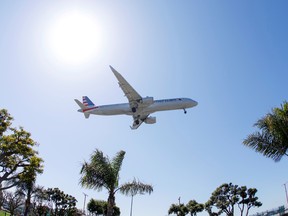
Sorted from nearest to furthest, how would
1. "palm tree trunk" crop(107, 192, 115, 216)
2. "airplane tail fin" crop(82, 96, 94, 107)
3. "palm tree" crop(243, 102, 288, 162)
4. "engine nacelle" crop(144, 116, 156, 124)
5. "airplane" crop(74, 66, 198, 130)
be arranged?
"palm tree" crop(243, 102, 288, 162) → "palm tree trunk" crop(107, 192, 115, 216) → "airplane" crop(74, 66, 198, 130) → "engine nacelle" crop(144, 116, 156, 124) → "airplane tail fin" crop(82, 96, 94, 107)

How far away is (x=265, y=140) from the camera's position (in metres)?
15.7

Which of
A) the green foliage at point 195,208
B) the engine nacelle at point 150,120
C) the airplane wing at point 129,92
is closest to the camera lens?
the airplane wing at point 129,92

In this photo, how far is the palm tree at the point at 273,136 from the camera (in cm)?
1489

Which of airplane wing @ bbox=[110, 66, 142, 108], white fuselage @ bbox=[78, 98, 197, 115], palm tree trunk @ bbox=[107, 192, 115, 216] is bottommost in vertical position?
palm tree trunk @ bbox=[107, 192, 115, 216]

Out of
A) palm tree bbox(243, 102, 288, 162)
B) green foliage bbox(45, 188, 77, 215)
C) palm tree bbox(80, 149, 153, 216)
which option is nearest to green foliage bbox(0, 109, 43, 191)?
palm tree bbox(80, 149, 153, 216)

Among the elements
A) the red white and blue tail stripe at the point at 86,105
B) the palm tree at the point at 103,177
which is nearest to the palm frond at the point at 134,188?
the palm tree at the point at 103,177

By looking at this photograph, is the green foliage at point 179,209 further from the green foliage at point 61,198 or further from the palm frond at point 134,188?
the palm frond at point 134,188

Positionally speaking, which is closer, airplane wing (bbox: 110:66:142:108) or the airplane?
airplane wing (bbox: 110:66:142:108)

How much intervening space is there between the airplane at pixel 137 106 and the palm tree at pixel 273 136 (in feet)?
65.4

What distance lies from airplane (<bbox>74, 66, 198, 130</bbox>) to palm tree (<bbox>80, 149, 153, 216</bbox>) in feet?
46.2

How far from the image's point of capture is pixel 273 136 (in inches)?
609

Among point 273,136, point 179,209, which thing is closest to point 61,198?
point 179,209

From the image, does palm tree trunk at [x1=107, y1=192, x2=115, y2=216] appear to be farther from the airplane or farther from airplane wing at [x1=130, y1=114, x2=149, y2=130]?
airplane wing at [x1=130, y1=114, x2=149, y2=130]

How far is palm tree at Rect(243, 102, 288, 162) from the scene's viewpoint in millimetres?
14895
